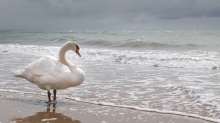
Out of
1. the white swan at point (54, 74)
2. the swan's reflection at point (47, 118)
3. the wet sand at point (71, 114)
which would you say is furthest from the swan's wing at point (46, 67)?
the swan's reflection at point (47, 118)

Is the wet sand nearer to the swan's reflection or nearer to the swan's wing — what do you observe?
the swan's reflection

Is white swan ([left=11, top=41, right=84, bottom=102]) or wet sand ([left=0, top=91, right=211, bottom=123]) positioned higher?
white swan ([left=11, top=41, right=84, bottom=102])

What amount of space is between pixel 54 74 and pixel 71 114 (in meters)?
1.11

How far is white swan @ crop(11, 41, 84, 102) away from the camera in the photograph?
6105 mm

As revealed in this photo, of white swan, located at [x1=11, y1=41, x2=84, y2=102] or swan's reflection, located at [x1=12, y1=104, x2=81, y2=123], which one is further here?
white swan, located at [x1=11, y1=41, x2=84, y2=102]

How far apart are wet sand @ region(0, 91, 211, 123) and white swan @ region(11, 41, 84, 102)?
44cm

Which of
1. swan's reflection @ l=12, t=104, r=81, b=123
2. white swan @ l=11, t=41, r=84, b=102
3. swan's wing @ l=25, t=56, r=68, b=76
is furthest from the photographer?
swan's wing @ l=25, t=56, r=68, b=76

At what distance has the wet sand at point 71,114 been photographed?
16.5ft

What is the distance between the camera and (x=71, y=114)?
17.8 feet

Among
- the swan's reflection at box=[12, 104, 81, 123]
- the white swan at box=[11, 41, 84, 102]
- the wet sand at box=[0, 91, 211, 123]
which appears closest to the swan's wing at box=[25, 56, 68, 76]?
the white swan at box=[11, 41, 84, 102]

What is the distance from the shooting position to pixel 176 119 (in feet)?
17.0

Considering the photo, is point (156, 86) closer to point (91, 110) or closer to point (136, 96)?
point (136, 96)

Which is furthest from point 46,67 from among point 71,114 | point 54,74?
point 71,114

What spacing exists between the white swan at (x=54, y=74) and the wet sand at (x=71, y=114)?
437 millimetres
